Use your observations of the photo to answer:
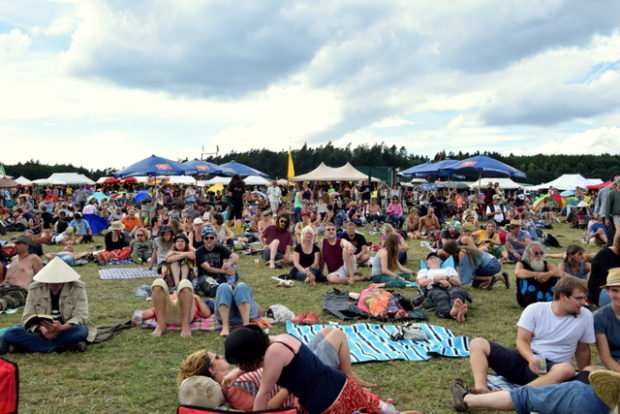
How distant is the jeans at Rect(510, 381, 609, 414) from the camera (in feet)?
10.4

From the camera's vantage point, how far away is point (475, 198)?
76.9ft

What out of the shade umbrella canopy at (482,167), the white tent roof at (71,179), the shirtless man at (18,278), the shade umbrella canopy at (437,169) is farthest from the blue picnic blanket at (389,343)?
the white tent roof at (71,179)

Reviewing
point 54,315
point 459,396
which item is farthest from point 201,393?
point 54,315

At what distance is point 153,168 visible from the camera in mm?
16609

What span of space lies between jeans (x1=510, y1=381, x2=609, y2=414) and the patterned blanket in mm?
7890

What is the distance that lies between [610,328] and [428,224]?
11.9m

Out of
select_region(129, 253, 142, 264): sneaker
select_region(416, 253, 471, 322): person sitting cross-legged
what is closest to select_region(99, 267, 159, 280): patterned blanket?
select_region(129, 253, 142, 264): sneaker

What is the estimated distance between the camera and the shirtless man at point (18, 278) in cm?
707

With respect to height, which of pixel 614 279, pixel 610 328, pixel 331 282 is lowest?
pixel 331 282

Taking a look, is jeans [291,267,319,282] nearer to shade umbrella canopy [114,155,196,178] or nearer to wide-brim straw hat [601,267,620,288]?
wide-brim straw hat [601,267,620,288]

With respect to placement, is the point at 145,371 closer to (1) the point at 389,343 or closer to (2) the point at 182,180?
(1) the point at 389,343

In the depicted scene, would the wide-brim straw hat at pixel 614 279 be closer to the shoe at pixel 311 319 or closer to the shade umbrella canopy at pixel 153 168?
the shoe at pixel 311 319

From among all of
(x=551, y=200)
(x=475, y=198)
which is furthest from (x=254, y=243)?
(x=551, y=200)

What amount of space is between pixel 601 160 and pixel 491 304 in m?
71.9
